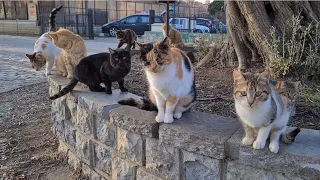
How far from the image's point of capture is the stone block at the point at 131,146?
227cm

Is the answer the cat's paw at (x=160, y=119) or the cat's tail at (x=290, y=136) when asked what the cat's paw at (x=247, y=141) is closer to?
the cat's tail at (x=290, y=136)

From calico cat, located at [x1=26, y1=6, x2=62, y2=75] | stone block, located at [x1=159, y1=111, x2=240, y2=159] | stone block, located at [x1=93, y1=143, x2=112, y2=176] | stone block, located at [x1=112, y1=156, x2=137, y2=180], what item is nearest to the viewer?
stone block, located at [x1=159, y1=111, x2=240, y2=159]

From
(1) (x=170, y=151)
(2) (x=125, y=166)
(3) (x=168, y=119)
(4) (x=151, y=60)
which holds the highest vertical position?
(4) (x=151, y=60)

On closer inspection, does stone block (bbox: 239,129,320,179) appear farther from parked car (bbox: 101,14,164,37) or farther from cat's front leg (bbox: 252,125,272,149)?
parked car (bbox: 101,14,164,37)

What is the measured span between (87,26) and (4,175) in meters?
17.8

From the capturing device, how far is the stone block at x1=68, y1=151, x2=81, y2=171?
3.11 metres

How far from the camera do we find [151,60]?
6.25 feet

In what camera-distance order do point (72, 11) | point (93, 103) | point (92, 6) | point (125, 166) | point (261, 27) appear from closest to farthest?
1. point (125, 166)
2. point (93, 103)
3. point (261, 27)
4. point (72, 11)
5. point (92, 6)

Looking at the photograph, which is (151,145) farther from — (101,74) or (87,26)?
(87,26)

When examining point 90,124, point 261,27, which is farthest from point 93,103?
point 261,27

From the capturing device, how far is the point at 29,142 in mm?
3660

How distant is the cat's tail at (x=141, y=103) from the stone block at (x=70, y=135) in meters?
0.82

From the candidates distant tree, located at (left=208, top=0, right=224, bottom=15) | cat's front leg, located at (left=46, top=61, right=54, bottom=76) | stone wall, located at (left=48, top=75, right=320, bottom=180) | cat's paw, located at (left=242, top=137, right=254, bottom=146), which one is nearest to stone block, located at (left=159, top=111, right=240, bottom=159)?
stone wall, located at (left=48, top=75, right=320, bottom=180)

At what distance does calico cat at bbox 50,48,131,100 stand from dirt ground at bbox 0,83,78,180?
0.80 metres
